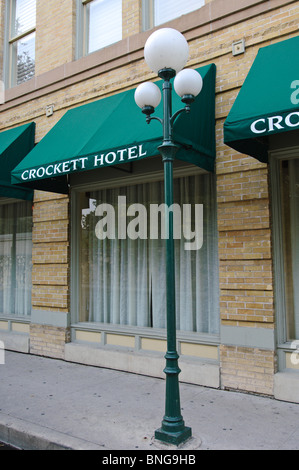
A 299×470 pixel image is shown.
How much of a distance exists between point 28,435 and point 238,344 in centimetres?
294

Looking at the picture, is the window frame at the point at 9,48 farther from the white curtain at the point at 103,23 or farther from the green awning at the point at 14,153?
the white curtain at the point at 103,23

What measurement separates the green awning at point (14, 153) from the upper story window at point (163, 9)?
321 centimetres

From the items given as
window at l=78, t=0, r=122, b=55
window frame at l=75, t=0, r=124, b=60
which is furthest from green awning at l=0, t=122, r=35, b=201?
window at l=78, t=0, r=122, b=55

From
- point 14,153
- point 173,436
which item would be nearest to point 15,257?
point 14,153

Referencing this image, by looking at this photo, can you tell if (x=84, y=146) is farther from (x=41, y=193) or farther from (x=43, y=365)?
(x=43, y=365)

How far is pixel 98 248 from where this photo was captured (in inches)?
313

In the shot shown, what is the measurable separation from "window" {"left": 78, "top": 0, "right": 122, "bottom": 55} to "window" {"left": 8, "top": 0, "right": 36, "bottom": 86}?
5.31 feet

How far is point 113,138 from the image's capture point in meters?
5.95

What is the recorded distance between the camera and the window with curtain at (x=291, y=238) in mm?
5652

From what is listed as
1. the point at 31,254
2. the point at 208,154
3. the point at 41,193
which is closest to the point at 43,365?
the point at 31,254

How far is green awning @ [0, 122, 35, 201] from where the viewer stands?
799 cm

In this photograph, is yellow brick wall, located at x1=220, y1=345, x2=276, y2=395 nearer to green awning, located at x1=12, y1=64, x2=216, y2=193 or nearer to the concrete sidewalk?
the concrete sidewalk

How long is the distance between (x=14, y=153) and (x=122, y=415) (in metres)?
5.67

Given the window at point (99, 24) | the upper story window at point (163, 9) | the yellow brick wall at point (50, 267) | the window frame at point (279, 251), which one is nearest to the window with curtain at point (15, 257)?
the yellow brick wall at point (50, 267)
